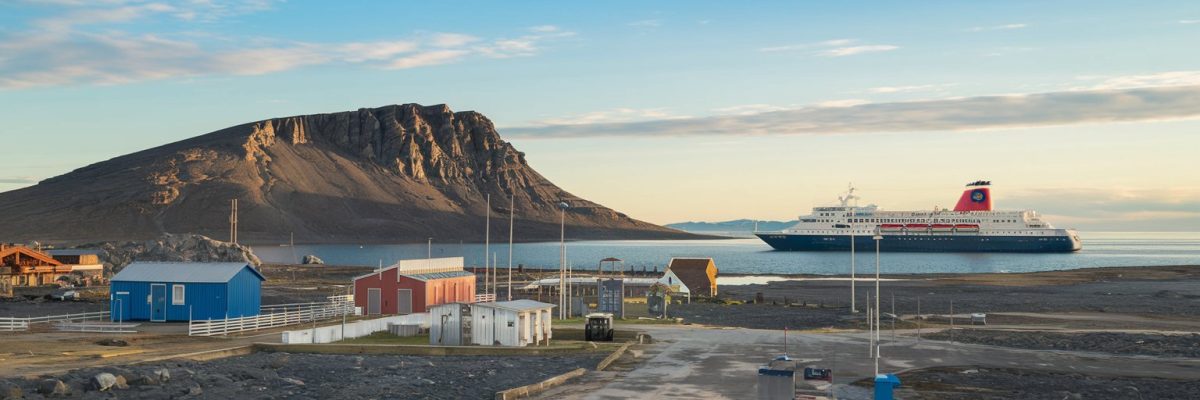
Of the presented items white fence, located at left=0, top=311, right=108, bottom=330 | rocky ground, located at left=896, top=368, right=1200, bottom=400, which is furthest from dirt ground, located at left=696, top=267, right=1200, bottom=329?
white fence, located at left=0, top=311, right=108, bottom=330

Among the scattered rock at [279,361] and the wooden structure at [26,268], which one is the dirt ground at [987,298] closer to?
the scattered rock at [279,361]

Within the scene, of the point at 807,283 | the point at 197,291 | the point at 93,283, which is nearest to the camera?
the point at 197,291

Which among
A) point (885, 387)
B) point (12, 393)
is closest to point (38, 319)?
point (12, 393)

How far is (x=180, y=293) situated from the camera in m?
51.6

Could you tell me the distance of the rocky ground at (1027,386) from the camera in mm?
31344

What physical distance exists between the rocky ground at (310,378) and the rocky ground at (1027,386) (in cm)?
1130

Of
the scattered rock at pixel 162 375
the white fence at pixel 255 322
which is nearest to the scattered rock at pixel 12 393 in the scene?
the scattered rock at pixel 162 375

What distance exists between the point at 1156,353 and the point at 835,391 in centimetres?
1754

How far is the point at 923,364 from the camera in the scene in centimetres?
3794

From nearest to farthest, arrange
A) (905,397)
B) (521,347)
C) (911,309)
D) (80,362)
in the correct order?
(905,397), (80,362), (521,347), (911,309)

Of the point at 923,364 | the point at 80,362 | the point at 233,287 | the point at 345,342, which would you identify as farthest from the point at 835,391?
the point at 233,287

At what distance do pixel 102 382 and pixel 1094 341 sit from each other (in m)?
37.7

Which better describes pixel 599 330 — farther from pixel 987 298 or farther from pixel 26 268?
pixel 26 268

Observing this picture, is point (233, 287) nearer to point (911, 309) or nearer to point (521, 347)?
point (521, 347)
